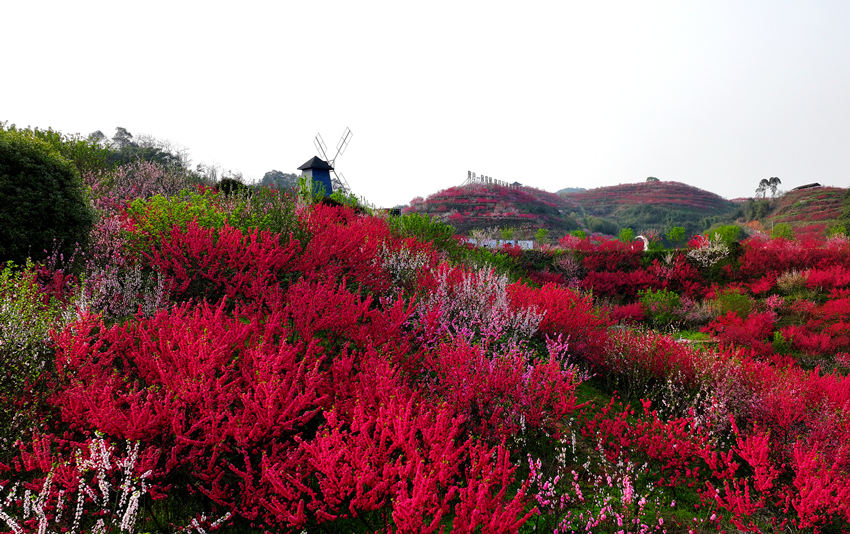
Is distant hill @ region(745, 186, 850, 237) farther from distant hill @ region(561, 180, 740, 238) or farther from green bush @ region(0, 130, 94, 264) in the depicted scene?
green bush @ region(0, 130, 94, 264)

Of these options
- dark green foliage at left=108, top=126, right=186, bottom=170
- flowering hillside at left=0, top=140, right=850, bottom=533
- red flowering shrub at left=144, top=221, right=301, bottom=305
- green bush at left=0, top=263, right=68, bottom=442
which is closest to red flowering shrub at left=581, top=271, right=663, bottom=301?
flowering hillside at left=0, top=140, right=850, bottom=533

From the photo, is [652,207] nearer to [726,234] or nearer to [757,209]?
[757,209]

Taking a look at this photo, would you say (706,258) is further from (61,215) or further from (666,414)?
(61,215)

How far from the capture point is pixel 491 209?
147 feet

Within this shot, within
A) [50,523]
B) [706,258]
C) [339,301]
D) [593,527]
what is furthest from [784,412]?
[706,258]

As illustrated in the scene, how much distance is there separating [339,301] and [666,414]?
388 cm

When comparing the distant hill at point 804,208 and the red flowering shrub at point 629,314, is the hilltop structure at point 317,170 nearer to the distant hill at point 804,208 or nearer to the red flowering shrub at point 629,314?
the red flowering shrub at point 629,314

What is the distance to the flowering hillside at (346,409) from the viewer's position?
250 centimetres

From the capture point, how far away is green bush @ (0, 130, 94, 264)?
550 cm

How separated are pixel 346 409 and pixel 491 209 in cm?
4300

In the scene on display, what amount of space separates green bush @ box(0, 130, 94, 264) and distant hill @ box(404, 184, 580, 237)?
3333 cm

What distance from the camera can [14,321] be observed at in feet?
10.7

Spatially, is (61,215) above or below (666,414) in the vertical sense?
above

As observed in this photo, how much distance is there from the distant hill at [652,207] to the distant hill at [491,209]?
6170 mm
